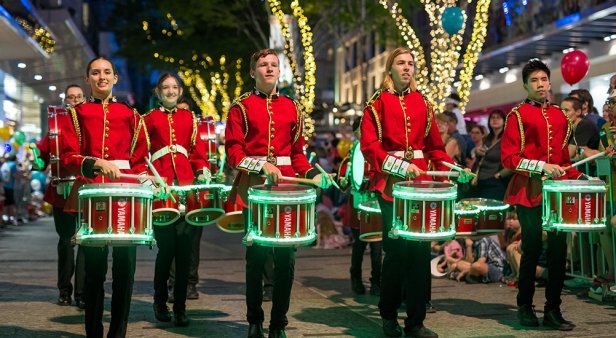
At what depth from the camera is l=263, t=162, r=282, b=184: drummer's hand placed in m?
7.58

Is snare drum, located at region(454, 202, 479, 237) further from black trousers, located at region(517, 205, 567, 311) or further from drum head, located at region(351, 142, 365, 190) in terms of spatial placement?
drum head, located at region(351, 142, 365, 190)

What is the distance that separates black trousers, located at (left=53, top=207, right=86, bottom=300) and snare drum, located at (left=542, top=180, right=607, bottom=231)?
4.21m

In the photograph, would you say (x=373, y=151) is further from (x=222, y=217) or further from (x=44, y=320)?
(x=44, y=320)

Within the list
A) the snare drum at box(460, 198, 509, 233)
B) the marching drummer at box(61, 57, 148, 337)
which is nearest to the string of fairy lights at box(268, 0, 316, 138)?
the snare drum at box(460, 198, 509, 233)

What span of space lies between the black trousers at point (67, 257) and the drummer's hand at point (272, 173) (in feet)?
9.85

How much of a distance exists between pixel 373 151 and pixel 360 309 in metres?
2.51

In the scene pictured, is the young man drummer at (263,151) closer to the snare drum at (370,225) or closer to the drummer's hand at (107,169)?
the drummer's hand at (107,169)

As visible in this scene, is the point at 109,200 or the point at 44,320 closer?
the point at 109,200

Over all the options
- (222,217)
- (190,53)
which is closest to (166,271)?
(222,217)

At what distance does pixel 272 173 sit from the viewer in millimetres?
7582

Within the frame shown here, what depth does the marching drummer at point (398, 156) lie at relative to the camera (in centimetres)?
816

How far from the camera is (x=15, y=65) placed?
30.2 meters

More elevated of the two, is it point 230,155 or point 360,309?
point 230,155

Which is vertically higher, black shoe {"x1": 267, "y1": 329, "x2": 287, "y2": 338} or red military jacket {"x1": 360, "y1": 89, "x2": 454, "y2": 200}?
red military jacket {"x1": 360, "y1": 89, "x2": 454, "y2": 200}
